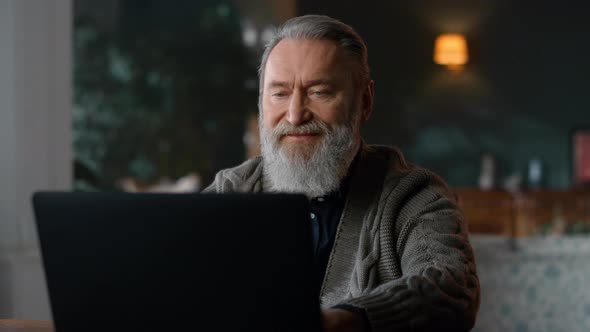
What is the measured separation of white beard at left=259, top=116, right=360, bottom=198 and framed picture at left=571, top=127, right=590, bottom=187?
17.3 feet

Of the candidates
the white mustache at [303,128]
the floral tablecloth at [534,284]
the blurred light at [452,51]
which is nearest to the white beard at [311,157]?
the white mustache at [303,128]

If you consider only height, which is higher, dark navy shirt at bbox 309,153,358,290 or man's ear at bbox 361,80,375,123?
man's ear at bbox 361,80,375,123

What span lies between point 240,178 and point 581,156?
530cm

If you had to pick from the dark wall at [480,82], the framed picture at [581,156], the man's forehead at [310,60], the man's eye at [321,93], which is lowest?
the framed picture at [581,156]

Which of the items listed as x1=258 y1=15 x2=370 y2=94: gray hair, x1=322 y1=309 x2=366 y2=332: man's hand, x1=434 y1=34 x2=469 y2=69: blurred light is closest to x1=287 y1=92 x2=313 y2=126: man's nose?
x1=258 y1=15 x2=370 y2=94: gray hair

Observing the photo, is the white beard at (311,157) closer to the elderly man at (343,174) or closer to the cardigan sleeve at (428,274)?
the elderly man at (343,174)

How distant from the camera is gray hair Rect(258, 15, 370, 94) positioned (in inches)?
58.4

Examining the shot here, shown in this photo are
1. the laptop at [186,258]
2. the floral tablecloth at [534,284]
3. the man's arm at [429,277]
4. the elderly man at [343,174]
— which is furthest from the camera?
the floral tablecloth at [534,284]

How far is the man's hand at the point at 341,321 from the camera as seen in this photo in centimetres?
96

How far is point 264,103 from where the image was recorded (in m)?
1.51

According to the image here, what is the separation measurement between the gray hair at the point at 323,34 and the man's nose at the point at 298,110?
0.11m

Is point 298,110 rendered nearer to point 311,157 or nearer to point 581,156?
point 311,157

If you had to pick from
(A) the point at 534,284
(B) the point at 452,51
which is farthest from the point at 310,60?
(B) the point at 452,51

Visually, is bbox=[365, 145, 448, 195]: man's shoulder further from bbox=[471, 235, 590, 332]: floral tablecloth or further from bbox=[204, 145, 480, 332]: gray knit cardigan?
bbox=[471, 235, 590, 332]: floral tablecloth
